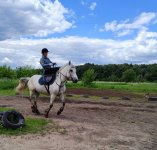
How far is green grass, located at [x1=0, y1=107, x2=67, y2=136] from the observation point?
34.3 feet

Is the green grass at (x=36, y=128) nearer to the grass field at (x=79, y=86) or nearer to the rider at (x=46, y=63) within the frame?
the rider at (x=46, y=63)

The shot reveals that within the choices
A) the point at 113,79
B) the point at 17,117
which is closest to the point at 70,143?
the point at 17,117

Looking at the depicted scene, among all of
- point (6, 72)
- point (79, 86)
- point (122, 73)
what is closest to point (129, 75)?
point (122, 73)

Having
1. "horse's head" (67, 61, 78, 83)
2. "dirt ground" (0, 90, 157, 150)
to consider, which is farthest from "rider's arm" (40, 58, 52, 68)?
"dirt ground" (0, 90, 157, 150)

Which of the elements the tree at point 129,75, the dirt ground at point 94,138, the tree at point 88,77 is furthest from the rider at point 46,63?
the tree at point 129,75

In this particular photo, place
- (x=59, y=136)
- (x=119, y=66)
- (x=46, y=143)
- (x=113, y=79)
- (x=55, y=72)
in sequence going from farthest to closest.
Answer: (x=119, y=66)
(x=113, y=79)
(x=55, y=72)
(x=59, y=136)
(x=46, y=143)

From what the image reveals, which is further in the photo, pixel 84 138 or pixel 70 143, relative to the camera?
pixel 84 138

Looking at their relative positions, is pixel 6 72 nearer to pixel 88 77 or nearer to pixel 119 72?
pixel 88 77

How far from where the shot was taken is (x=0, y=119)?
11.0m

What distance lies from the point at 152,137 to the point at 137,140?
994 mm

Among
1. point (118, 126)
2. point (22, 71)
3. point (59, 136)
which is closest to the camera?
point (59, 136)

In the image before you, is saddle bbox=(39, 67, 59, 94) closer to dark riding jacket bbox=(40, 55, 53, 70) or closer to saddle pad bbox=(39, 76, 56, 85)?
saddle pad bbox=(39, 76, 56, 85)

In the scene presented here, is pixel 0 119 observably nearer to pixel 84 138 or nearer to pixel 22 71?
pixel 84 138

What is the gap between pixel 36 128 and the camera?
1120 cm
